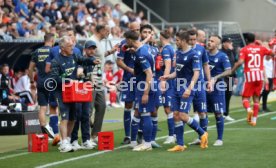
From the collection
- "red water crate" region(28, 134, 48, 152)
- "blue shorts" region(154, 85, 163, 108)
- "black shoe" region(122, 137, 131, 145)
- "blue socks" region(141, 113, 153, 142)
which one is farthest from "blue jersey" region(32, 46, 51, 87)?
"blue socks" region(141, 113, 153, 142)

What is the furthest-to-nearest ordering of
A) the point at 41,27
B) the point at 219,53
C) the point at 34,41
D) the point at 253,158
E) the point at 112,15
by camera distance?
the point at 112,15, the point at 41,27, the point at 34,41, the point at 219,53, the point at 253,158

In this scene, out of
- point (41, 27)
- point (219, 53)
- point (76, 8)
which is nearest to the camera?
point (219, 53)

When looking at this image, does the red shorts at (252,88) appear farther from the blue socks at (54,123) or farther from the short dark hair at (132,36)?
the short dark hair at (132,36)

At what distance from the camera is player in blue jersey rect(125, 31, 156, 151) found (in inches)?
553

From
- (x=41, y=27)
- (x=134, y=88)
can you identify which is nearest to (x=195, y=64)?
(x=134, y=88)

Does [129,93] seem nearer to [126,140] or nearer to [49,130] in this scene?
[126,140]

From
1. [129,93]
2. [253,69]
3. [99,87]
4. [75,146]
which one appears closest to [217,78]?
[129,93]

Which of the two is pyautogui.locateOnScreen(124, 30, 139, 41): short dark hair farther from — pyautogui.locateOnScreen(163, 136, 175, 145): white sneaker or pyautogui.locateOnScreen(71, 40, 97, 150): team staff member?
pyautogui.locateOnScreen(163, 136, 175, 145): white sneaker

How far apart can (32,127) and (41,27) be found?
10225 millimetres

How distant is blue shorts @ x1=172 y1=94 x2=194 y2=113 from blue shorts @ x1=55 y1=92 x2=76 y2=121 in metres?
1.63

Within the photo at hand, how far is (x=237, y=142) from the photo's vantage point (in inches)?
606

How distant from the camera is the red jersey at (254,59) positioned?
20.1m

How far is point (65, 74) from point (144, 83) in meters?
1.31

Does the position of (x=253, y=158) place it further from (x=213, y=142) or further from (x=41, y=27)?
(x=41, y=27)
